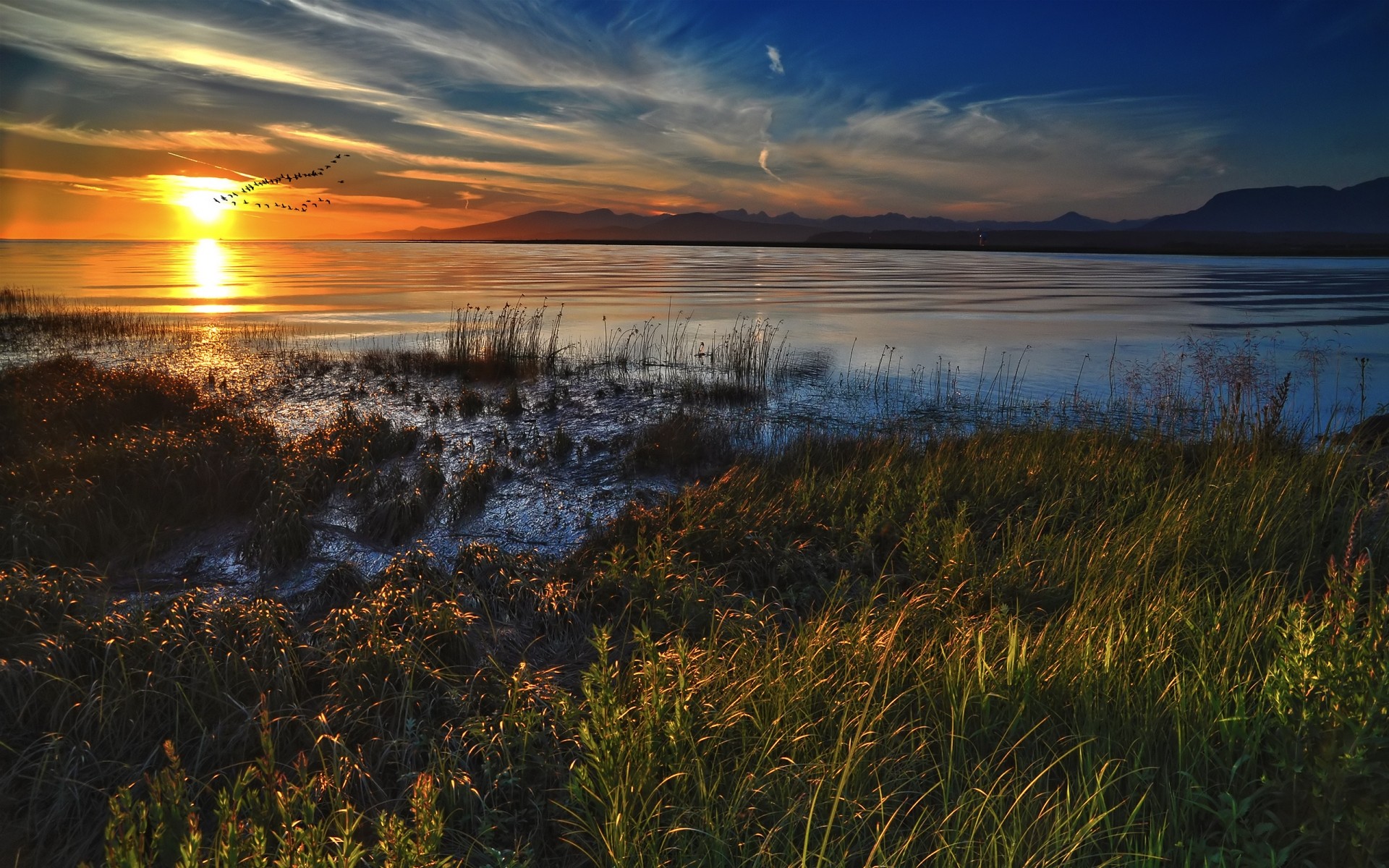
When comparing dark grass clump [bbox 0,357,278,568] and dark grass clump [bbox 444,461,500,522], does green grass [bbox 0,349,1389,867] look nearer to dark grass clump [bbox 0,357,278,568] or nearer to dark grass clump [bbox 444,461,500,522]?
dark grass clump [bbox 0,357,278,568]

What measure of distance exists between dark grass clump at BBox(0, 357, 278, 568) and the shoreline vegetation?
2.2 inches

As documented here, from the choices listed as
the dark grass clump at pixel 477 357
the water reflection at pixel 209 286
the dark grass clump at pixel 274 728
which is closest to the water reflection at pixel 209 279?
the water reflection at pixel 209 286

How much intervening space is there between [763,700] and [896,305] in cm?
3940

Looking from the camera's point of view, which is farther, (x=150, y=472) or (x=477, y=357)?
(x=477, y=357)

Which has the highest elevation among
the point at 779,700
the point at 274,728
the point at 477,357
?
the point at 477,357

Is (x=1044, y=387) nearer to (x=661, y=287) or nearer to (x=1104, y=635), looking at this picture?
(x=1104, y=635)

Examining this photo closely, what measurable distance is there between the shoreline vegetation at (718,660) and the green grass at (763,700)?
3cm

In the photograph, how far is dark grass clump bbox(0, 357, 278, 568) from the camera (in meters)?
7.23

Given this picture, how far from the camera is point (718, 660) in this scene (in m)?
4.50

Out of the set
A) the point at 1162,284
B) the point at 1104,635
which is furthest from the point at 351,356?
the point at 1162,284

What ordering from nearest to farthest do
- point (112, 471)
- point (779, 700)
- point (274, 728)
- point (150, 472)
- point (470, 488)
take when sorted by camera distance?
point (779, 700) < point (274, 728) < point (112, 471) < point (150, 472) < point (470, 488)

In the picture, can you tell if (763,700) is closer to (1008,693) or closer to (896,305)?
(1008,693)

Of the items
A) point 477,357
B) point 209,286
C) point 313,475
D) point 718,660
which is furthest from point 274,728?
point 209,286

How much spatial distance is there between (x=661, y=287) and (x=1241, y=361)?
131 feet
